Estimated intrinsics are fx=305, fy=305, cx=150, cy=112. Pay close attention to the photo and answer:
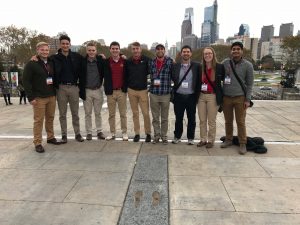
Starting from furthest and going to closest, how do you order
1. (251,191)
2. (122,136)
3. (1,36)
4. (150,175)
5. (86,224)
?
(1,36)
(122,136)
(150,175)
(251,191)
(86,224)

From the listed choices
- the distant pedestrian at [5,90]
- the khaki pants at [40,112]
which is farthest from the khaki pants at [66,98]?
the distant pedestrian at [5,90]

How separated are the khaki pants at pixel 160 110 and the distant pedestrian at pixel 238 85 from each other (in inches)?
43.8

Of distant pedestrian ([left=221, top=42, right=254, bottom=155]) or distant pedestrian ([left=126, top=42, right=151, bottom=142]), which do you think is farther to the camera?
distant pedestrian ([left=126, top=42, right=151, bottom=142])

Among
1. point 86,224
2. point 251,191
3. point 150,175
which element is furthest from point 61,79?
point 251,191

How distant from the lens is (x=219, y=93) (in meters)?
5.61

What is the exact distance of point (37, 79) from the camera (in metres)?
5.52

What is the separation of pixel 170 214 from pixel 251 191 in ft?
4.06

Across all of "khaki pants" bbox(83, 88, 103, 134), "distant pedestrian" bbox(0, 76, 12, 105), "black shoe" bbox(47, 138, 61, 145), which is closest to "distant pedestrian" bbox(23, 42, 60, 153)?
"black shoe" bbox(47, 138, 61, 145)

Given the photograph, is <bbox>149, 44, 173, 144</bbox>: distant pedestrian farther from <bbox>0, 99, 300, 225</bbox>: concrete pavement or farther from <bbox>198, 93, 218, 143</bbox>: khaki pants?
<bbox>0, 99, 300, 225</bbox>: concrete pavement

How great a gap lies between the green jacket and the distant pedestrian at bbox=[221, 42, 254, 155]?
3.25m

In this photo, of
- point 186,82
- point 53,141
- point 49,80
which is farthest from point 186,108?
point 53,141

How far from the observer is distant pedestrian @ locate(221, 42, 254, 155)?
5.37 meters

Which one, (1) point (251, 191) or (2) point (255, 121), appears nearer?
(1) point (251, 191)

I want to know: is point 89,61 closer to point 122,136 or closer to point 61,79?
point 61,79
